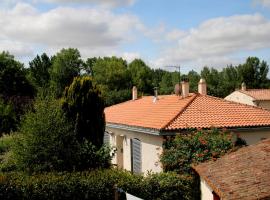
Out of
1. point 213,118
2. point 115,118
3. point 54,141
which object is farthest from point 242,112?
point 54,141

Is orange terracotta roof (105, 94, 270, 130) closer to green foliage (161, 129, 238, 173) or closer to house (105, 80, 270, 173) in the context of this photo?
house (105, 80, 270, 173)

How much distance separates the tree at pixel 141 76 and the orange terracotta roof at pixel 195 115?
5125 centimetres

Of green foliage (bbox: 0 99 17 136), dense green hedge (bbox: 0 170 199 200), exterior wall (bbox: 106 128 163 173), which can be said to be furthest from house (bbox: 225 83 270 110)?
dense green hedge (bbox: 0 170 199 200)

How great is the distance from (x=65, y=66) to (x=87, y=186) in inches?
2399

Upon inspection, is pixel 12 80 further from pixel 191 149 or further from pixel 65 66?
pixel 191 149

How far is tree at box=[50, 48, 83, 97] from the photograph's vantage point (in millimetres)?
70750

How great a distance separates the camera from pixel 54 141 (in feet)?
50.6

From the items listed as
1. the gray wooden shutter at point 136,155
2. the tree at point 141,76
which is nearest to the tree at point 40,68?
the tree at point 141,76

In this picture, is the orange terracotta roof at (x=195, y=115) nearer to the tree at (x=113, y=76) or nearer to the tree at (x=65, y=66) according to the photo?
the tree at (x=65, y=66)

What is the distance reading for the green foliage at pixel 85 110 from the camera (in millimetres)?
17062

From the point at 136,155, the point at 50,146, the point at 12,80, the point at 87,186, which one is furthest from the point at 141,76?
the point at 87,186

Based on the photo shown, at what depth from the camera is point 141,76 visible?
3022 inches

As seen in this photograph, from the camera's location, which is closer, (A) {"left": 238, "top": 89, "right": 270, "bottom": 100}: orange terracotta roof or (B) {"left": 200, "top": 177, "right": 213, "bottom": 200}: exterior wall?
(B) {"left": 200, "top": 177, "right": 213, "bottom": 200}: exterior wall

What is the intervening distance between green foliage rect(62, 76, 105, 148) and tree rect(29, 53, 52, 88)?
5899 centimetres
